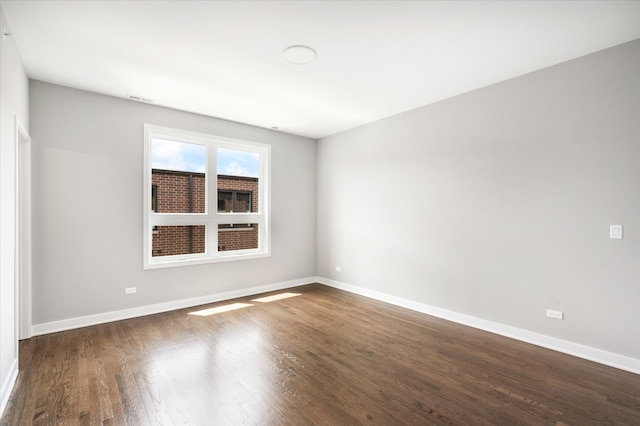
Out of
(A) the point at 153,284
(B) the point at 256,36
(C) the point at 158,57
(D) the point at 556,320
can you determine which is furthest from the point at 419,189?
(A) the point at 153,284

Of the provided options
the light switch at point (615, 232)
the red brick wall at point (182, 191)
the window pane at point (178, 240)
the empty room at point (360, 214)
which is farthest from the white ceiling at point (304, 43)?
the window pane at point (178, 240)

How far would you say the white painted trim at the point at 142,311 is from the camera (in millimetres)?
3446

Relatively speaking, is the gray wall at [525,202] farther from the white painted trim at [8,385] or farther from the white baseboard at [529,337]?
the white painted trim at [8,385]

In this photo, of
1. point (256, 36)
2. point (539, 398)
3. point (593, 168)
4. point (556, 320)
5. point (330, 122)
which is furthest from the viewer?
point (330, 122)

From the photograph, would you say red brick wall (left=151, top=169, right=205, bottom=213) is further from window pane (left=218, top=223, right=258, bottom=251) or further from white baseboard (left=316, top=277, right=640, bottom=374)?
white baseboard (left=316, top=277, right=640, bottom=374)

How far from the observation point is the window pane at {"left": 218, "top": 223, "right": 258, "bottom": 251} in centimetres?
495

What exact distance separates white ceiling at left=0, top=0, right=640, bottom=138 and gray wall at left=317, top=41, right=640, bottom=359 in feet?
1.28

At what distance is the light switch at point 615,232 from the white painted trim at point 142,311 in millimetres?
4487

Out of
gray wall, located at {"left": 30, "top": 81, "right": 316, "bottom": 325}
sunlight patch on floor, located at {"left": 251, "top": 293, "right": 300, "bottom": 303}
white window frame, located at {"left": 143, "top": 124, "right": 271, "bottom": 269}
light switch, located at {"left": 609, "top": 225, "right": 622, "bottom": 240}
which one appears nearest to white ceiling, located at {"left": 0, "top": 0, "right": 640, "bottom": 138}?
gray wall, located at {"left": 30, "top": 81, "right": 316, "bottom": 325}

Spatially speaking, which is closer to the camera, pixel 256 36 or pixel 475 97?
pixel 256 36

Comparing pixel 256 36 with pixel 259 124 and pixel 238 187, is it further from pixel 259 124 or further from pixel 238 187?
pixel 238 187

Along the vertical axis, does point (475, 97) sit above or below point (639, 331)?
above

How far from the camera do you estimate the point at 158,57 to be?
292cm

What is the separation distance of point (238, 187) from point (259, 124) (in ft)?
3.72
